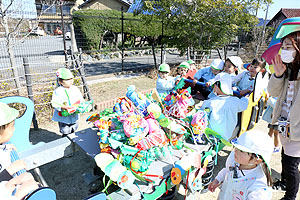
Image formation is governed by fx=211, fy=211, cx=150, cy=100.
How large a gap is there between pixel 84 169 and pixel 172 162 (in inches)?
62.8

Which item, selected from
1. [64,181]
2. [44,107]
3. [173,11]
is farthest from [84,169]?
[173,11]

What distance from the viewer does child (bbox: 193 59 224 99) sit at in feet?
13.0

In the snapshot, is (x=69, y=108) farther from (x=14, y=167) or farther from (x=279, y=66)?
(x=279, y=66)

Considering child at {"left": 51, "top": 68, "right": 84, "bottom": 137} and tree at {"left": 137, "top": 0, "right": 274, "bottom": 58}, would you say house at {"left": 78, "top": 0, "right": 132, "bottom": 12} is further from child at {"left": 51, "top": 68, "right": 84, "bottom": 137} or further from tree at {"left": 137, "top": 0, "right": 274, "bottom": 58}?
child at {"left": 51, "top": 68, "right": 84, "bottom": 137}

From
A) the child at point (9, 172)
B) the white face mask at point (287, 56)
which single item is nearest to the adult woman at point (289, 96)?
the white face mask at point (287, 56)

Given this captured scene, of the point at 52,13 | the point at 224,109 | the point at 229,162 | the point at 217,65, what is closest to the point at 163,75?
the point at 217,65

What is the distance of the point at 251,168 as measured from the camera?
1545mm

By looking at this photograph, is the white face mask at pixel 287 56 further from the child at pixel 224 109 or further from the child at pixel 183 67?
the child at pixel 183 67

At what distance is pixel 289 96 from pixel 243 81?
200 cm

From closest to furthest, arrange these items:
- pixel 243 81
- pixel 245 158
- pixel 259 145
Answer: pixel 259 145
pixel 245 158
pixel 243 81

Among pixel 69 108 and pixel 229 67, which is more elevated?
pixel 229 67

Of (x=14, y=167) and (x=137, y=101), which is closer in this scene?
(x=14, y=167)

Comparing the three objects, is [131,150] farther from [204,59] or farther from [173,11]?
[204,59]

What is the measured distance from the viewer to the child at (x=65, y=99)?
2881 mm
